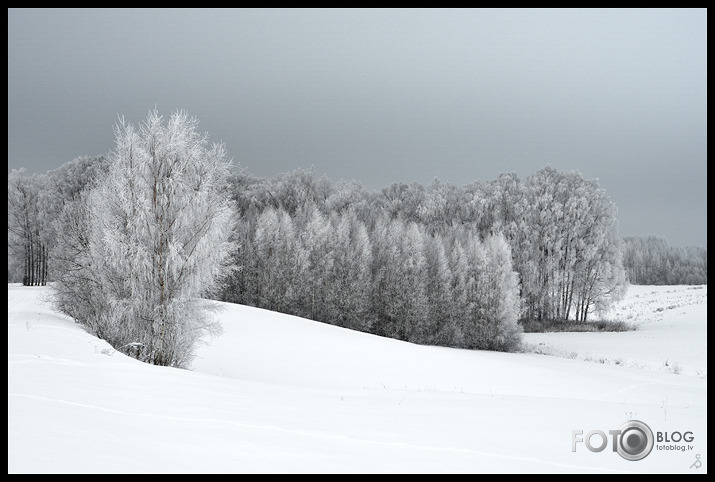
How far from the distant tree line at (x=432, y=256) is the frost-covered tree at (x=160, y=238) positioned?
69.6ft

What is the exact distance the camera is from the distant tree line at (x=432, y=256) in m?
40.2

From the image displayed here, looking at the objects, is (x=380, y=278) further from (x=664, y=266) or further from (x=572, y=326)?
(x=664, y=266)

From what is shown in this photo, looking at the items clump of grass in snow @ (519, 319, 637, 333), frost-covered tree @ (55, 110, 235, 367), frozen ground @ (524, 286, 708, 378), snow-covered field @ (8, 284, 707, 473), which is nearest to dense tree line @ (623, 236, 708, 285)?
frozen ground @ (524, 286, 708, 378)

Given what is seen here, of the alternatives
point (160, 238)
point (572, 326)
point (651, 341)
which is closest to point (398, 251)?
point (572, 326)

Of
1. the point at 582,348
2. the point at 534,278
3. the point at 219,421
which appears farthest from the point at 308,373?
the point at 534,278

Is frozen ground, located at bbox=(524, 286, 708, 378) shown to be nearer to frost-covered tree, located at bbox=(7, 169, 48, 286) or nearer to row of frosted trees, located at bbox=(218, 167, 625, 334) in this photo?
row of frosted trees, located at bbox=(218, 167, 625, 334)

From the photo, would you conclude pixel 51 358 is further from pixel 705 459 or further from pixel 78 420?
pixel 705 459

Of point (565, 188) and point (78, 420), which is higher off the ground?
point (565, 188)

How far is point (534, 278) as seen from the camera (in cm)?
4662

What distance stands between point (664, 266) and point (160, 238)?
114 meters

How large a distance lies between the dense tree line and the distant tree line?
53.1 m

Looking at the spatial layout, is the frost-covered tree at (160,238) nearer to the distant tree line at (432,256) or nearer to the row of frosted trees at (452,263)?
the distant tree line at (432,256)

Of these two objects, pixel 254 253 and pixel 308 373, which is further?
pixel 254 253
